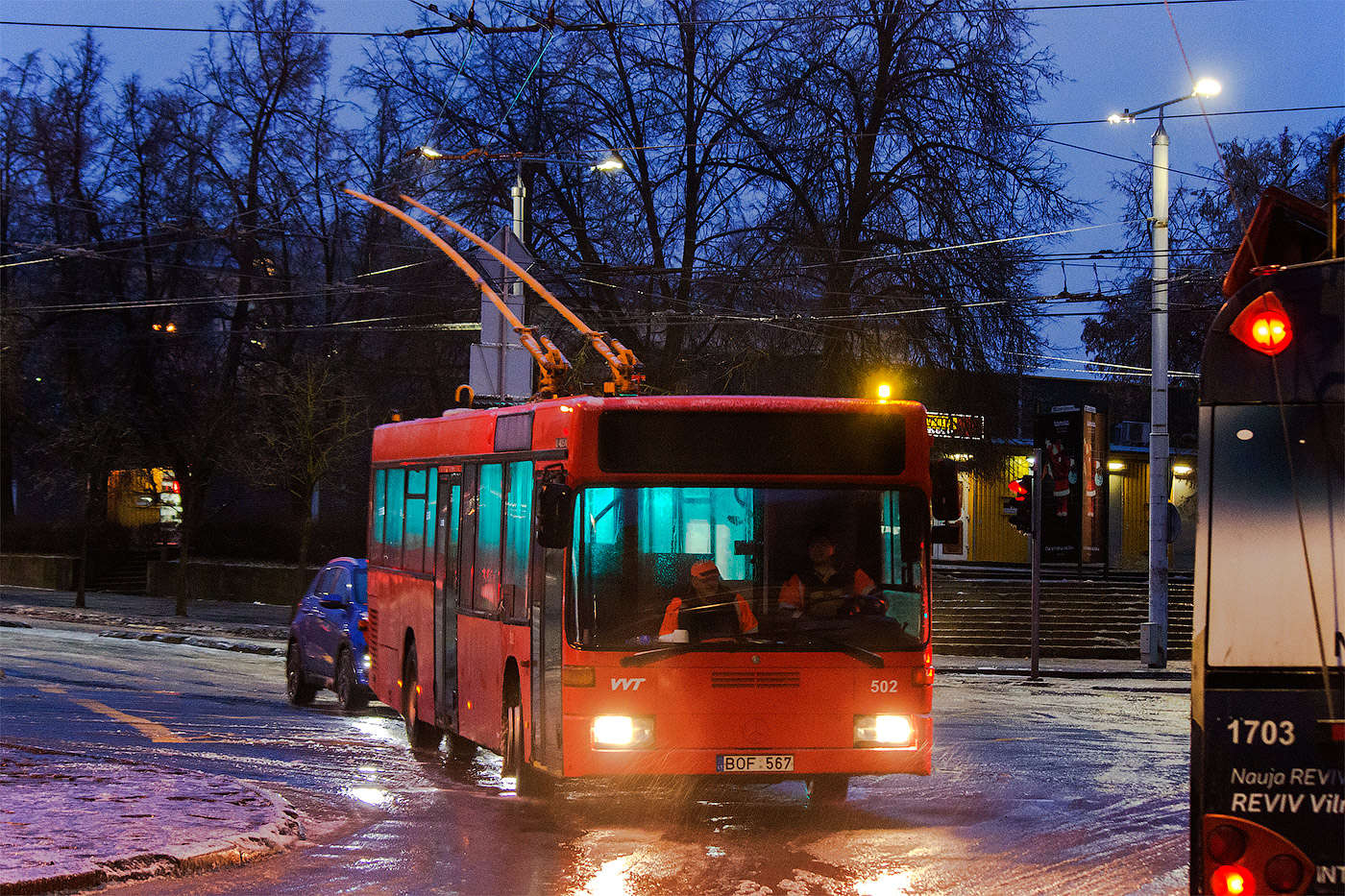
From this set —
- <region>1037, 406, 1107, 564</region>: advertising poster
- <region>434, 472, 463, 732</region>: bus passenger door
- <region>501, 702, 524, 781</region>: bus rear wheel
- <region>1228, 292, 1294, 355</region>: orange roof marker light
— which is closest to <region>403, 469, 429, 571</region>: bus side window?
<region>434, 472, 463, 732</region>: bus passenger door

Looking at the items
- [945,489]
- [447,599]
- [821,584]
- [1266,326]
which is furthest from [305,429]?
[1266,326]

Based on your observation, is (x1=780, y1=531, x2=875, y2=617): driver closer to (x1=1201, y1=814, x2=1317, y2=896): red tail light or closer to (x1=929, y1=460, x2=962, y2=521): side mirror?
(x1=929, y1=460, x2=962, y2=521): side mirror

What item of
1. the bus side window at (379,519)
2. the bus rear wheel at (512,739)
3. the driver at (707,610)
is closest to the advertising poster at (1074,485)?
the bus side window at (379,519)

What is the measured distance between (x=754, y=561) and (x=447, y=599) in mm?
3828

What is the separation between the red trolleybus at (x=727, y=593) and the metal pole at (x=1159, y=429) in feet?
56.0

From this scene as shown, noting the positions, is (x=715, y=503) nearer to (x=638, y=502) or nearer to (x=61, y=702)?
(x=638, y=502)

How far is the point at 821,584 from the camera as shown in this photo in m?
10.0

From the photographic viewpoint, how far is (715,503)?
10016 millimetres

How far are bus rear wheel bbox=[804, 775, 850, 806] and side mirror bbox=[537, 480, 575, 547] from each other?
8.52ft

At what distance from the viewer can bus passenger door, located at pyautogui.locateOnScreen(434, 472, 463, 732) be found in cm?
1274

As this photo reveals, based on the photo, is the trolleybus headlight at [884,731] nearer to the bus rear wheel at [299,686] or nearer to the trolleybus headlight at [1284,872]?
the trolleybus headlight at [1284,872]

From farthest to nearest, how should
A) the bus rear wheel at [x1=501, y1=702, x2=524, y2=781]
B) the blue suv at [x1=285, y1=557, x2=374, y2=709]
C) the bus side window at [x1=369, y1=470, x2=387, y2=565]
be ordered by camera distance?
the blue suv at [x1=285, y1=557, x2=374, y2=709]
the bus side window at [x1=369, y1=470, x2=387, y2=565]
the bus rear wheel at [x1=501, y1=702, x2=524, y2=781]

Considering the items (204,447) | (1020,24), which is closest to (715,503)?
(1020,24)

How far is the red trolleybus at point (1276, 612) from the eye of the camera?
4.81 metres
